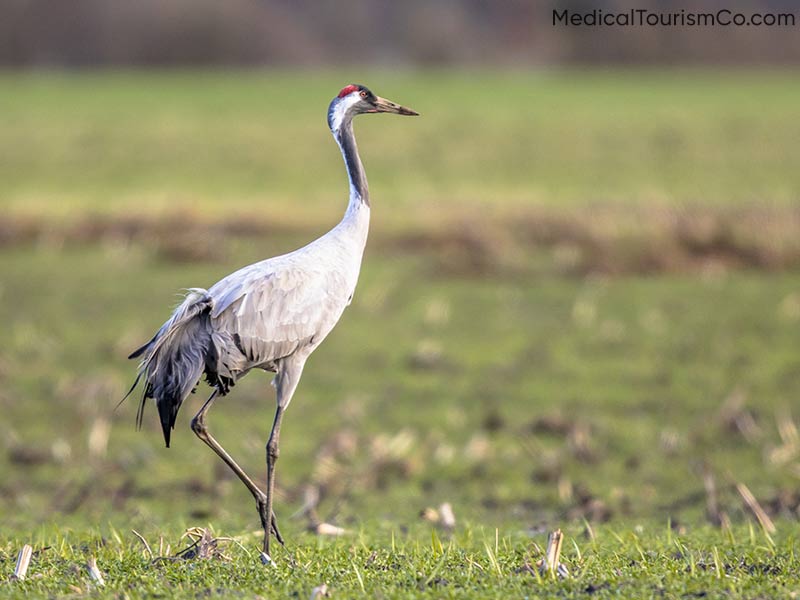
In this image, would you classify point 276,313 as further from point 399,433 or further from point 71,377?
point 71,377

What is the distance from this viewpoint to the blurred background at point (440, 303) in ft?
34.0

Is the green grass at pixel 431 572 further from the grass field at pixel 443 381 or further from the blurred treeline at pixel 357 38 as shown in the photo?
the blurred treeline at pixel 357 38

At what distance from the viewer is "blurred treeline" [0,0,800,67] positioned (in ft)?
217

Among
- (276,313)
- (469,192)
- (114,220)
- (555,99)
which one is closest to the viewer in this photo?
(276,313)

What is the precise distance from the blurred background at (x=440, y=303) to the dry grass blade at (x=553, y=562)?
2288 mm

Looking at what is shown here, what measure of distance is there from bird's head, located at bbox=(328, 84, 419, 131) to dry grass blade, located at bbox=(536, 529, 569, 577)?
2733 mm

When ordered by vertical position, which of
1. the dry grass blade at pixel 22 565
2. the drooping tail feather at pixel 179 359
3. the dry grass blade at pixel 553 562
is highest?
the drooping tail feather at pixel 179 359

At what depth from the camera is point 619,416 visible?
12359 millimetres

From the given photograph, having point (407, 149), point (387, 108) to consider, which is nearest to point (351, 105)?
point (387, 108)

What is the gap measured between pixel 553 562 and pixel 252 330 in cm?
206

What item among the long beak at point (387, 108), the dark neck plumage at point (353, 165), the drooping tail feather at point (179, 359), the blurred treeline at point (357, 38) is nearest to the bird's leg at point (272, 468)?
the drooping tail feather at point (179, 359)

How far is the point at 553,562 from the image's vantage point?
18.0 ft

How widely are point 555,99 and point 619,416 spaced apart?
117 ft

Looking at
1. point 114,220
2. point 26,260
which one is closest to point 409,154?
point 114,220
